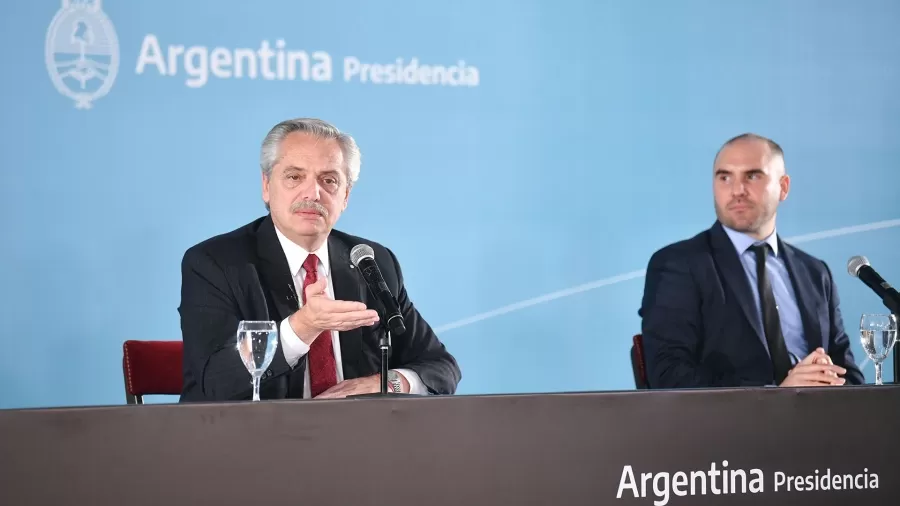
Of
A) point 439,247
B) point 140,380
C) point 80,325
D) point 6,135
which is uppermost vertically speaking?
point 6,135

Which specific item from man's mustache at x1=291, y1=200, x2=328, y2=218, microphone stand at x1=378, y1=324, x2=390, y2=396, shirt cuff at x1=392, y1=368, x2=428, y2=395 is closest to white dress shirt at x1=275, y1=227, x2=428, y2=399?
shirt cuff at x1=392, y1=368, x2=428, y2=395

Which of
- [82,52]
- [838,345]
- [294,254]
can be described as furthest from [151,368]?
[838,345]

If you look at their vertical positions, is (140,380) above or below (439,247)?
below

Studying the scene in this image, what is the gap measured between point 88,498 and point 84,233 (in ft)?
7.55

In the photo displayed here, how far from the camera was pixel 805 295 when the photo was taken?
11.7 ft

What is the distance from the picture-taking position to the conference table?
5.04 ft

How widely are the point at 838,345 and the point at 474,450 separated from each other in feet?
7.62

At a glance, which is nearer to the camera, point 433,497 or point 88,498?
point 88,498

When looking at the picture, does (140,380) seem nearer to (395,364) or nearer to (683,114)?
(395,364)

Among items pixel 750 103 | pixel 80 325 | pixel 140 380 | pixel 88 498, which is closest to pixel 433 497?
pixel 88 498

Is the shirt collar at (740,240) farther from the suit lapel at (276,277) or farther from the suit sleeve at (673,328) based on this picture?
the suit lapel at (276,277)

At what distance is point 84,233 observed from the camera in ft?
11.9

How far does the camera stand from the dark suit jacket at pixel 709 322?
10.9 ft

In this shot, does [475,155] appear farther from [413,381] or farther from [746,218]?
[413,381]
